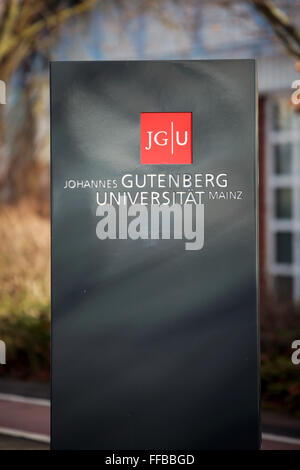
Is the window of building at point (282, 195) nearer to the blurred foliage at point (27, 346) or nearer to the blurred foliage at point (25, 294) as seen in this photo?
the blurred foliage at point (25, 294)

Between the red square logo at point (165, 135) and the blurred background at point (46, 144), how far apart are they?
2.96m

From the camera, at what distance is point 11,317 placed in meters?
7.70

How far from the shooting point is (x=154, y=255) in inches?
117

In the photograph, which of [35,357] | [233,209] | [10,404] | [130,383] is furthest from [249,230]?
[35,357]

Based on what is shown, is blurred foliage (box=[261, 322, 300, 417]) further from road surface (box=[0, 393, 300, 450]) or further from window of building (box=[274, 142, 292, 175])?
window of building (box=[274, 142, 292, 175])

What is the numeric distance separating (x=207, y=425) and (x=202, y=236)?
0.73 meters

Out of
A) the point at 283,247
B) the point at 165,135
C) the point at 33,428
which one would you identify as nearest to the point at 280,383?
the point at 33,428

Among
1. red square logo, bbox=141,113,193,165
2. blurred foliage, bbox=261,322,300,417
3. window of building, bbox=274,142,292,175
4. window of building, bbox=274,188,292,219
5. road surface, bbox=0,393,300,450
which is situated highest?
window of building, bbox=274,142,292,175

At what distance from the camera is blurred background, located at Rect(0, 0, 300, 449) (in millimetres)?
6578

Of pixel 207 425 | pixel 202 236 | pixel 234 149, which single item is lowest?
pixel 207 425

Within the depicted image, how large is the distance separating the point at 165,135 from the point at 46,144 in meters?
8.68

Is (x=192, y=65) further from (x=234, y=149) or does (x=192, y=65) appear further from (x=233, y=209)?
(x=233, y=209)

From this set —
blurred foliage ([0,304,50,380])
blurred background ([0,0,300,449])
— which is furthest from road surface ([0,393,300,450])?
blurred foliage ([0,304,50,380])

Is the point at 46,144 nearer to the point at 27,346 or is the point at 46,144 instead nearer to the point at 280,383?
the point at 27,346
